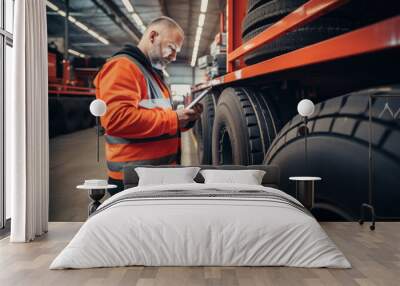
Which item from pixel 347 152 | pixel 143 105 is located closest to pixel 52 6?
pixel 143 105

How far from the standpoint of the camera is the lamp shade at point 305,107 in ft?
16.3

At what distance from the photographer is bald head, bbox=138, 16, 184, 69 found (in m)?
5.25

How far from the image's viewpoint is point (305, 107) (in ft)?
16.3

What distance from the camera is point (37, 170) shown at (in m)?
4.89

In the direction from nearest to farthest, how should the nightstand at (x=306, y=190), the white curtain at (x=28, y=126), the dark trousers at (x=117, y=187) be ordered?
1. the white curtain at (x=28, y=126)
2. the nightstand at (x=306, y=190)
3. the dark trousers at (x=117, y=187)

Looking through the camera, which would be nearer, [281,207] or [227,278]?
[227,278]

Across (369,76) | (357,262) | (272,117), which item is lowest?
(357,262)

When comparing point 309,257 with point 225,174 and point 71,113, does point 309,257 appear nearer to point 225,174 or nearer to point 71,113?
point 225,174

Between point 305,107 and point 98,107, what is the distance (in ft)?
6.29

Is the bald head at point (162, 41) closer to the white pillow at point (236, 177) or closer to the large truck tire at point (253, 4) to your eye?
the large truck tire at point (253, 4)

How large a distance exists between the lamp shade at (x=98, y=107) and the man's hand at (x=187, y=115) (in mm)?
704

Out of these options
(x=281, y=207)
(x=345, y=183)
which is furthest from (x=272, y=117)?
(x=281, y=207)

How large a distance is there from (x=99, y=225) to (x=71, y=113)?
2024mm

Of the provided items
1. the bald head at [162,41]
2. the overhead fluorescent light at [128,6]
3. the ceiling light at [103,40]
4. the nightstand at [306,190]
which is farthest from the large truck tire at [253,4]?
the nightstand at [306,190]
